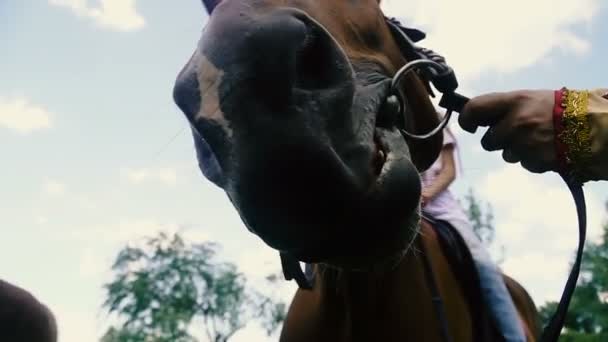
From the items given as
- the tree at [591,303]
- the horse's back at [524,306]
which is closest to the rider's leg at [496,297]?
the horse's back at [524,306]

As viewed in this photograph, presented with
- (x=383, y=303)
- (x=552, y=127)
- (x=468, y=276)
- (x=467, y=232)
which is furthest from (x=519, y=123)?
(x=467, y=232)

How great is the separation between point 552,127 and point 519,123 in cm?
11

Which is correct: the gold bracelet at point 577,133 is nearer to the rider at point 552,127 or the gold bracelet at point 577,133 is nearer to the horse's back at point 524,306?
the rider at point 552,127

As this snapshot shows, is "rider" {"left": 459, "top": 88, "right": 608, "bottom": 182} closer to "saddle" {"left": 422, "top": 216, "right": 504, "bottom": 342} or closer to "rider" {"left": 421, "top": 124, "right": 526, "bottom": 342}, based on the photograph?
"rider" {"left": 421, "top": 124, "right": 526, "bottom": 342}

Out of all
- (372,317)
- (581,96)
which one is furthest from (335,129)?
(372,317)

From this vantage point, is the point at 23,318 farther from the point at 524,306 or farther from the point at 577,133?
the point at 524,306

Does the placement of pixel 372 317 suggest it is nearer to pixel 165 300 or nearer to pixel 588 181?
pixel 588 181

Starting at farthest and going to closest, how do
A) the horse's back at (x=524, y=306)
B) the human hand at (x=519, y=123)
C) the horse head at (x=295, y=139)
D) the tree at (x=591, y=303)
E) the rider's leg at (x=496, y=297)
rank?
the tree at (x=591, y=303)
the horse's back at (x=524, y=306)
the rider's leg at (x=496, y=297)
the human hand at (x=519, y=123)
the horse head at (x=295, y=139)

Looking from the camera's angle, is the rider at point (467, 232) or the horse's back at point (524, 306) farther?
the horse's back at point (524, 306)

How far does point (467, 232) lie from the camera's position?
3494 mm

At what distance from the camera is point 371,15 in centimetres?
248

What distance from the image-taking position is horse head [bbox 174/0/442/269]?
160 cm

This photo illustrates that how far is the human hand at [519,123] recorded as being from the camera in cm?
224

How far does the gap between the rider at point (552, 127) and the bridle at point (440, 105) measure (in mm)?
77
